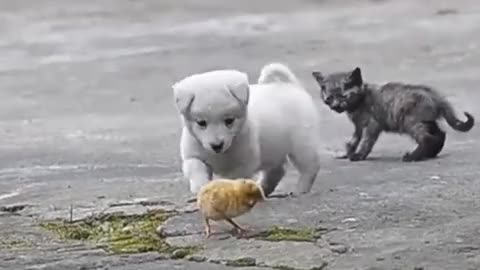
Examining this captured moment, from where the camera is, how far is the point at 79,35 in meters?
13.9

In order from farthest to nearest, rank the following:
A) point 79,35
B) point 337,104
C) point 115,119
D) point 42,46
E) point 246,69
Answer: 1. point 79,35
2. point 42,46
3. point 246,69
4. point 115,119
5. point 337,104

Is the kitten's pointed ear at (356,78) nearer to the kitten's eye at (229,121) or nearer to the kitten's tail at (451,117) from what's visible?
the kitten's tail at (451,117)

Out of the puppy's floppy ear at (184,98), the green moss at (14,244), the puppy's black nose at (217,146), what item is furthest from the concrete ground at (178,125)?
the puppy's floppy ear at (184,98)

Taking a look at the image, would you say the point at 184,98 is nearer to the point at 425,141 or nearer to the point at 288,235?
the point at 288,235

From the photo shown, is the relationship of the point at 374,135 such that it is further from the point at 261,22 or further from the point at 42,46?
the point at 261,22

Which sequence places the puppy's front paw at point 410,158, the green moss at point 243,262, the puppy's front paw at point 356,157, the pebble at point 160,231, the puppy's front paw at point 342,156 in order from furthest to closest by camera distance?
the puppy's front paw at point 342,156
the puppy's front paw at point 356,157
the puppy's front paw at point 410,158
the pebble at point 160,231
the green moss at point 243,262

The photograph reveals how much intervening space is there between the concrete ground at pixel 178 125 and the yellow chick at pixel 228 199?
0.27 ft

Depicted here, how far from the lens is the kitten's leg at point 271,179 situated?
5242 mm

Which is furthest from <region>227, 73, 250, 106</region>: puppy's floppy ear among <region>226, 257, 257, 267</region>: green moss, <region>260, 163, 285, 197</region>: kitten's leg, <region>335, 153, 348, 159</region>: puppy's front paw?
<region>335, 153, 348, 159</region>: puppy's front paw

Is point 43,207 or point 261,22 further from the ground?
point 43,207

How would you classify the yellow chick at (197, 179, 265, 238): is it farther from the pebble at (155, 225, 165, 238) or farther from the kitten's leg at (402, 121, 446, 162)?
the kitten's leg at (402, 121, 446, 162)

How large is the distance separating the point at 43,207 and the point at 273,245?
1.39 m

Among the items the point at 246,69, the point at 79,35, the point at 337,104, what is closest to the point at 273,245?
the point at 337,104

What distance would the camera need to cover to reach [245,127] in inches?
188
